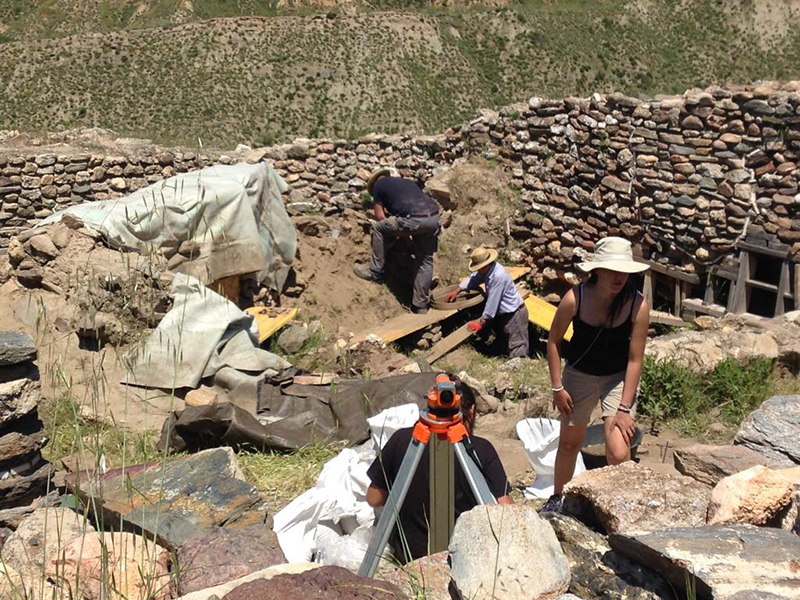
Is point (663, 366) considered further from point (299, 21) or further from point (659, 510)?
point (299, 21)

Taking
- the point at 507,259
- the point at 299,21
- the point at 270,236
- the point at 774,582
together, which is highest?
the point at 299,21

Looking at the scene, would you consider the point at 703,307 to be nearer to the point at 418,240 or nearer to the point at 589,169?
the point at 589,169

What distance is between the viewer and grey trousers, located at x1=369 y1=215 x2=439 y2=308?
28.8 feet

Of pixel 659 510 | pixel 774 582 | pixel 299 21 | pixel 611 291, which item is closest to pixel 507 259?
pixel 611 291

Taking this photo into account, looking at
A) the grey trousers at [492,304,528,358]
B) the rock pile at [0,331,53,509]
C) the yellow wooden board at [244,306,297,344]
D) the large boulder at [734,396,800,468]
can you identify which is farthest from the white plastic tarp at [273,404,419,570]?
the grey trousers at [492,304,528,358]

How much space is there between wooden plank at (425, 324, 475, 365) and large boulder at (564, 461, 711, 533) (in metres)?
5.37

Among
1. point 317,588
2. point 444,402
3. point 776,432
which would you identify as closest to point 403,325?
point 776,432

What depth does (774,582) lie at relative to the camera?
1956mm

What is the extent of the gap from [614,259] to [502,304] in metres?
4.41

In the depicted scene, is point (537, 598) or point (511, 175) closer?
point (537, 598)

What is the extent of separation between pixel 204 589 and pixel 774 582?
158 centimetres

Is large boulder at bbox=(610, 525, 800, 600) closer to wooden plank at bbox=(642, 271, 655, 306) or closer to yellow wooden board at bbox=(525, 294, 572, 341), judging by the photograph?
yellow wooden board at bbox=(525, 294, 572, 341)

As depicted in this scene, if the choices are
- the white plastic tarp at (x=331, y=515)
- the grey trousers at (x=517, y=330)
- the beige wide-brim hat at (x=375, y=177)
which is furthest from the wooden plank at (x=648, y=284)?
the white plastic tarp at (x=331, y=515)

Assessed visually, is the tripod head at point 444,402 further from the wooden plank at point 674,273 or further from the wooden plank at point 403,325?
the wooden plank at point 674,273
